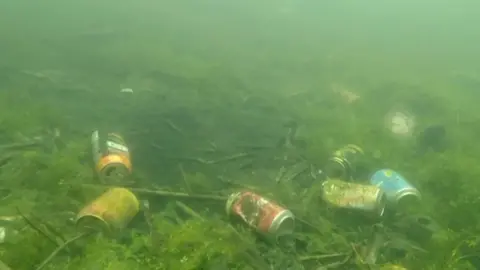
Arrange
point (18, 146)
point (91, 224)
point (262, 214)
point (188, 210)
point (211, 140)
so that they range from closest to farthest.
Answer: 1. point (91, 224)
2. point (262, 214)
3. point (188, 210)
4. point (18, 146)
5. point (211, 140)

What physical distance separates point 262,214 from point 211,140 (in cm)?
234

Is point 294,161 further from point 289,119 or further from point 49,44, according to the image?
point 49,44

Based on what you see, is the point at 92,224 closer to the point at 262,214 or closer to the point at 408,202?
the point at 262,214

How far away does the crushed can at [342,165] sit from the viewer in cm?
511

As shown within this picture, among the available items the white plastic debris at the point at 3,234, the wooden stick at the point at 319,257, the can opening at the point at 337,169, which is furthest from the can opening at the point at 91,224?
the can opening at the point at 337,169

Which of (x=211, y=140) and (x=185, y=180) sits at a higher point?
(x=185, y=180)

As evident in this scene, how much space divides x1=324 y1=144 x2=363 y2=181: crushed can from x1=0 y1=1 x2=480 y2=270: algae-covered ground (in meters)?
0.30

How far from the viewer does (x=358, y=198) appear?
432 centimetres

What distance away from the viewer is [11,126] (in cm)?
550

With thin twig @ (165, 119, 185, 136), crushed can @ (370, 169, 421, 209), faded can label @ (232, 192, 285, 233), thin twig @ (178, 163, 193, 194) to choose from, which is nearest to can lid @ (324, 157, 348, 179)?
crushed can @ (370, 169, 421, 209)

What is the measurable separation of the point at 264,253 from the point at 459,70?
12.6 m

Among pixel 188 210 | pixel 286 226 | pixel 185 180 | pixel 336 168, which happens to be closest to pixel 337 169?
pixel 336 168

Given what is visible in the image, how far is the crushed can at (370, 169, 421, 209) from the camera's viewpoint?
175 inches

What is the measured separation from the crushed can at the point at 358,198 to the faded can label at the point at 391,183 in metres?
0.12
